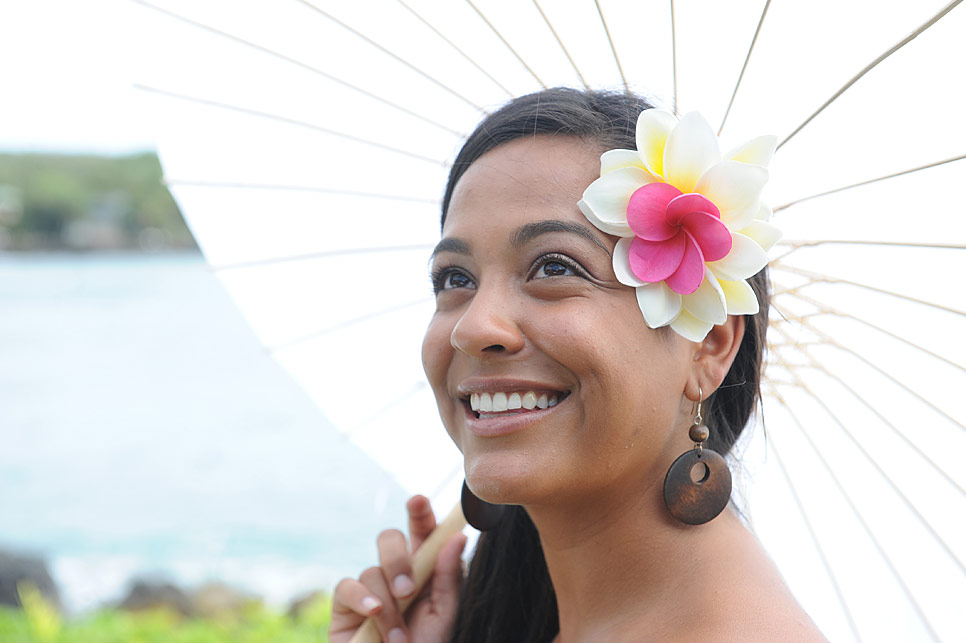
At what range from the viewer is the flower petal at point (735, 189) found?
5.98 ft

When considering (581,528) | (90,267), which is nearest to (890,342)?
(581,528)

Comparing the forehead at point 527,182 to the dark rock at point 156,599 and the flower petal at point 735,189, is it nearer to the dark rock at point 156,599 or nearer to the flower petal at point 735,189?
the flower petal at point 735,189

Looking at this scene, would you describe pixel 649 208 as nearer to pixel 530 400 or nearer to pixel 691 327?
pixel 691 327

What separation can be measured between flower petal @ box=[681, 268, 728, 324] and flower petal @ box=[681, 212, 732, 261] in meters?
0.04

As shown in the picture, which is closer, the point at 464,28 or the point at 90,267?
the point at 464,28

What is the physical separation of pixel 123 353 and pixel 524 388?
911 inches

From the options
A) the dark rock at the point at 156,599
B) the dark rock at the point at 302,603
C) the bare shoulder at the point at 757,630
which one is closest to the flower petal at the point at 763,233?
the bare shoulder at the point at 757,630

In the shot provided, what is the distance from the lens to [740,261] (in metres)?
1.88

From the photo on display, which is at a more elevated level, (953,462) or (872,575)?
(953,462)

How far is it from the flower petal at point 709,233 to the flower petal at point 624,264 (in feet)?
0.40

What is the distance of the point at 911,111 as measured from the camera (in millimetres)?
1676

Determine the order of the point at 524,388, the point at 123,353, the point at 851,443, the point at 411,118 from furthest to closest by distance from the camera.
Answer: the point at 123,353
the point at 411,118
the point at 851,443
the point at 524,388

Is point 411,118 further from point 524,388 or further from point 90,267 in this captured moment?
point 90,267

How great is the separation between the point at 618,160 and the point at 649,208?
0.12 metres
